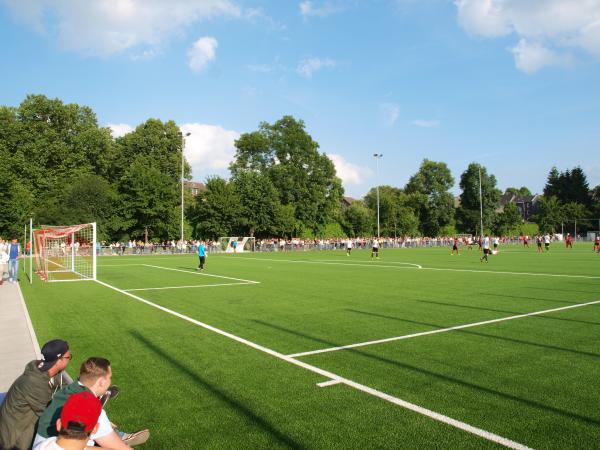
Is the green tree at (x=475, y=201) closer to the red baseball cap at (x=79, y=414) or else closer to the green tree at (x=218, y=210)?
the green tree at (x=218, y=210)

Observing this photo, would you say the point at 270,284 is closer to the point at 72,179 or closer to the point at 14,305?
the point at 14,305

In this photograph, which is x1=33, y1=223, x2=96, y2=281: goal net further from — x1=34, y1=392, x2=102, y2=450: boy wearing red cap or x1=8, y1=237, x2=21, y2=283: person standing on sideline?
x1=34, y1=392, x2=102, y2=450: boy wearing red cap

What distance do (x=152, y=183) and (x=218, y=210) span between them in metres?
8.71

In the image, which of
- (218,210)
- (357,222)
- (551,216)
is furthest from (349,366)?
(551,216)

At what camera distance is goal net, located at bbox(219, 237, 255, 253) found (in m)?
54.1

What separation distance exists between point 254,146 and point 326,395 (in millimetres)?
67964

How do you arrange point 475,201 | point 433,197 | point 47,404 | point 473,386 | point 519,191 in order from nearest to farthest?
point 47,404 < point 473,386 < point 433,197 < point 475,201 < point 519,191

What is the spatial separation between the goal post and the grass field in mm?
39641

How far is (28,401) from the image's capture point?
3811 millimetres

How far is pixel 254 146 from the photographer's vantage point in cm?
7175

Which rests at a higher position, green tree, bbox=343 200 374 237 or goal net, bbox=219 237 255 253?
green tree, bbox=343 200 374 237

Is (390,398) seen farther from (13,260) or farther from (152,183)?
(152,183)

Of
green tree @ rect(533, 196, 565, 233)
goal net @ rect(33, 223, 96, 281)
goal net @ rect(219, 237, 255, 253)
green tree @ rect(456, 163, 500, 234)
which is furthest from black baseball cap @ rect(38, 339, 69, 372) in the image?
green tree @ rect(533, 196, 565, 233)

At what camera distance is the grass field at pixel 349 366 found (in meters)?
4.64
